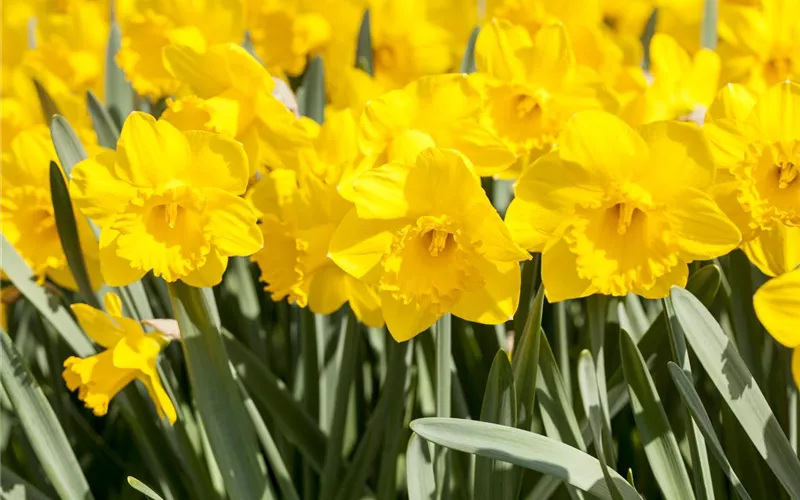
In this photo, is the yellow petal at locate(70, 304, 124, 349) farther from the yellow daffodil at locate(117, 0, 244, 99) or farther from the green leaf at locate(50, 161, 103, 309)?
the yellow daffodil at locate(117, 0, 244, 99)

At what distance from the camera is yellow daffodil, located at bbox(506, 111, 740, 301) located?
0.93 meters

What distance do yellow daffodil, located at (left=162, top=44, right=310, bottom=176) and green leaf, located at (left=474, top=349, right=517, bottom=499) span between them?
1.43 ft

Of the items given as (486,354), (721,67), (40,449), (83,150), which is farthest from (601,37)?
(40,449)

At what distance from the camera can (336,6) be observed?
2100 millimetres

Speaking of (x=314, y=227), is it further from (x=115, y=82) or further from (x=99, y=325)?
(x=115, y=82)

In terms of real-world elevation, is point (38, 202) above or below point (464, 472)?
above

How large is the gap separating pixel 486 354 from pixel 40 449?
0.68m

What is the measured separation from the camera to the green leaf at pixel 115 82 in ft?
5.84

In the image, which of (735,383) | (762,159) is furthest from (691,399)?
(762,159)

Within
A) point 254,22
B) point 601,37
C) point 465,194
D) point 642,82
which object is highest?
point 254,22

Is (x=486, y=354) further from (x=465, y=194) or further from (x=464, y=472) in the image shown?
(x=465, y=194)

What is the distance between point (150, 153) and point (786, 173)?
31.2 inches

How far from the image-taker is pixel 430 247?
1.04 m

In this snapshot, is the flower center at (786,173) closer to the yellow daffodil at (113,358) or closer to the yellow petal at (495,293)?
the yellow petal at (495,293)
